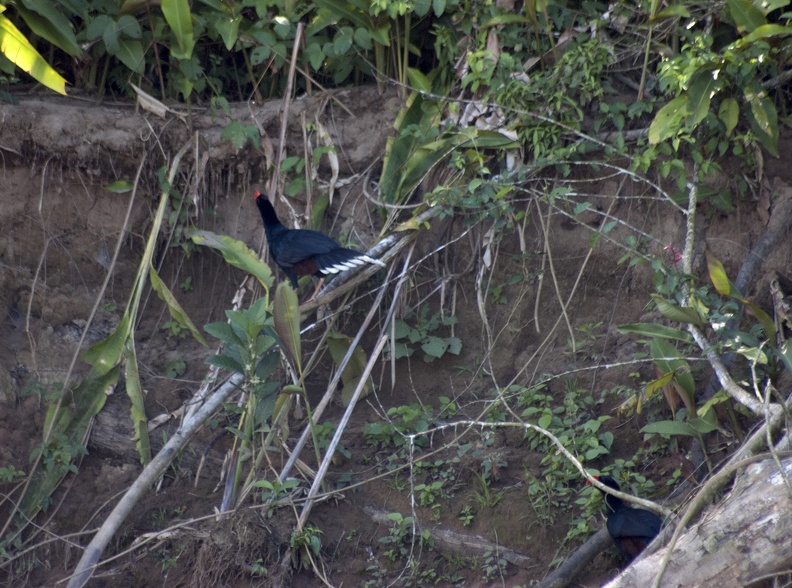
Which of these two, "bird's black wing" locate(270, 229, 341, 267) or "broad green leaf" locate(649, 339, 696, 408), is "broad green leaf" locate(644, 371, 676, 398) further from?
"bird's black wing" locate(270, 229, 341, 267)

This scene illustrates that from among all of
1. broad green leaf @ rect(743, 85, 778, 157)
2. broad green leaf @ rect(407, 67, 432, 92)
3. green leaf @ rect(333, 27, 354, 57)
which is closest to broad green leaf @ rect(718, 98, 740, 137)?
broad green leaf @ rect(743, 85, 778, 157)

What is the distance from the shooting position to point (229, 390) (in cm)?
510

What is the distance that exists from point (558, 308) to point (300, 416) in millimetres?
1916

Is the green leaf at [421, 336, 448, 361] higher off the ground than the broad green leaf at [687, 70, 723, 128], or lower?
lower

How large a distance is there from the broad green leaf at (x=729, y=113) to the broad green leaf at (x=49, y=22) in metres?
4.25

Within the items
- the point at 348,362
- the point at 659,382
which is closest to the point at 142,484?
the point at 348,362

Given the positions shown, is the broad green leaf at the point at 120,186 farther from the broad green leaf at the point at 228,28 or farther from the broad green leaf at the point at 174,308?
the broad green leaf at the point at 228,28

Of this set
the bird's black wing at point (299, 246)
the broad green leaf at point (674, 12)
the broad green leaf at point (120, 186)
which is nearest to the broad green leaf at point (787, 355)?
the broad green leaf at point (674, 12)

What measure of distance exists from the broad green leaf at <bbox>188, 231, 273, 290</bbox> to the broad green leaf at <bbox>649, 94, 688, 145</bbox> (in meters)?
2.50

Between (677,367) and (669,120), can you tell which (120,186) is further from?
(677,367)

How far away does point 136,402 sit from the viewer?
5641 mm

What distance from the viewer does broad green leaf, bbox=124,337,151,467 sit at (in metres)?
5.63

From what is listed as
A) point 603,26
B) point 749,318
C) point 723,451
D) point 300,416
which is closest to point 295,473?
point 300,416

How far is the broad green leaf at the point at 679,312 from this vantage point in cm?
436
